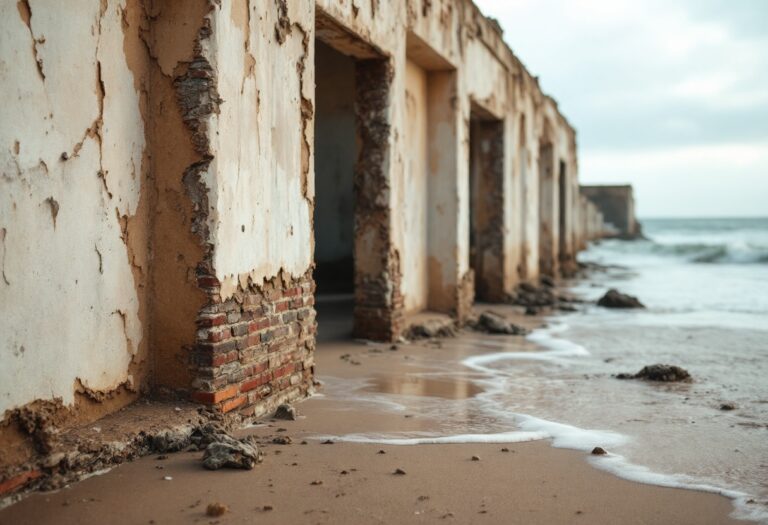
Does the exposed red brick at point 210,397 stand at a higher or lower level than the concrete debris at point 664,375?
higher

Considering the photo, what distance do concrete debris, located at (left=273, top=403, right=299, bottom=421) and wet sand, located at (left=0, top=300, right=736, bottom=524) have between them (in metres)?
0.22

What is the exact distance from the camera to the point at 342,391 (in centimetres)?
422

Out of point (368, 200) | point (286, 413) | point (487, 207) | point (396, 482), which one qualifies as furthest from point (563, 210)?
point (396, 482)

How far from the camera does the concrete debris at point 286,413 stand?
351 cm

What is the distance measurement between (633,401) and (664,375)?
2.40 ft

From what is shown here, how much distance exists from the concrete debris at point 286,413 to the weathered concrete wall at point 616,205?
4244cm

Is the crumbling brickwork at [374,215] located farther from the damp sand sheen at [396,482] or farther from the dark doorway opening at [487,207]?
the dark doorway opening at [487,207]

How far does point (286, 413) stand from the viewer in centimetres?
352

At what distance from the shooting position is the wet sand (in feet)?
7.56

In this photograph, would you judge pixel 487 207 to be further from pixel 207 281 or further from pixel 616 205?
pixel 616 205

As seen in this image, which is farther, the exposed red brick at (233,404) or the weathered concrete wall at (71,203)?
the exposed red brick at (233,404)

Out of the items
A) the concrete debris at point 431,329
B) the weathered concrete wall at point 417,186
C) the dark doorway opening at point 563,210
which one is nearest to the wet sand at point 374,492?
the concrete debris at point 431,329

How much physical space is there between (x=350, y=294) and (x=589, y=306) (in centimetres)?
334

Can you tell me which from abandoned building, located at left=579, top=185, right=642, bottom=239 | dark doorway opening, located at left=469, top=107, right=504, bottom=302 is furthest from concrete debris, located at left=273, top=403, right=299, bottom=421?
abandoned building, located at left=579, top=185, right=642, bottom=239
